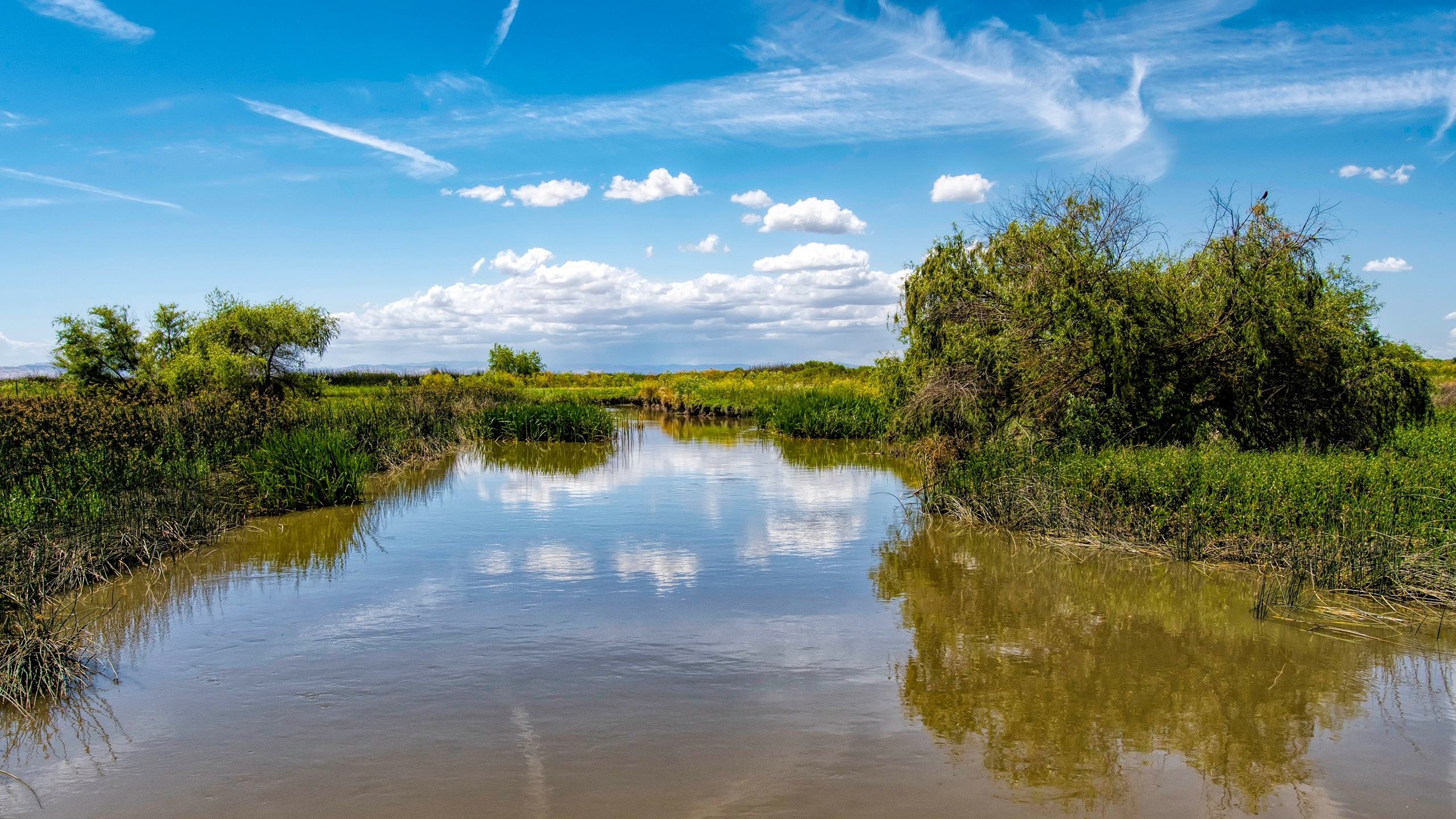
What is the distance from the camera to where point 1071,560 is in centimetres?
1081

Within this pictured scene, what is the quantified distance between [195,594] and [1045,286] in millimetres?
11870

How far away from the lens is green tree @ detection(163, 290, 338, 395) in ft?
129

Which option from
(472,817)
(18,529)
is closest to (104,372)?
(18,529)

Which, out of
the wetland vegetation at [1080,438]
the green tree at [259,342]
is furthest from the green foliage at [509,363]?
the wetland vegetation at [1080,438]

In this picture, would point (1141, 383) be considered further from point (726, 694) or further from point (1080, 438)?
point (726, 694)

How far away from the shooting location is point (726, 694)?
643cm

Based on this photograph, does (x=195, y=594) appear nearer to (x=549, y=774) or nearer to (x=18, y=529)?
(x=18, y=529)

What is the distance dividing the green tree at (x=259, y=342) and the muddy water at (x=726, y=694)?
108 ft

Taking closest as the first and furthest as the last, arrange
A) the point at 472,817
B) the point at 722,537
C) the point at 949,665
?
the point at 472,817 < the point at 949,665 < the point at 722,537

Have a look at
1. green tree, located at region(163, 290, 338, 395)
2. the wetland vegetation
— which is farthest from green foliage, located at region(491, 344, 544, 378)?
the wetland vegetation

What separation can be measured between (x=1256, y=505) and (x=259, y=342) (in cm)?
4568

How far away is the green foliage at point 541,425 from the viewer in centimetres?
2855

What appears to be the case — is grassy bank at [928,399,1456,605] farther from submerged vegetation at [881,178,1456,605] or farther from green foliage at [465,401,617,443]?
green foliage at [465,401,617,443]

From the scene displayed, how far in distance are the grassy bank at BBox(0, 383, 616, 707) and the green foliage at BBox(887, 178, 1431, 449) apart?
10780 mm
